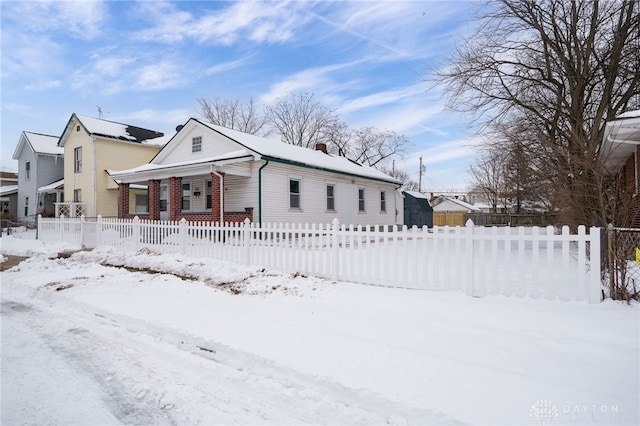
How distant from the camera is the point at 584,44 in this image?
43.3ft

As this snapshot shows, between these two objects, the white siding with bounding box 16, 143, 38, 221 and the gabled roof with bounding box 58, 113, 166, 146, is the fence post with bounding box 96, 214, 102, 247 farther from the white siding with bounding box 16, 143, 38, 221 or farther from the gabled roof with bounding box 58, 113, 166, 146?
the white siding with bounding box 16, 143, 38, 221

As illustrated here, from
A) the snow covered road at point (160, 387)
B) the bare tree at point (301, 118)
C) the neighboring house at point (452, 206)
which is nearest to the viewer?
the snow covered road at point (160, 387)

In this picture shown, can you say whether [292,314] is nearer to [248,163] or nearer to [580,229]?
[580,229]

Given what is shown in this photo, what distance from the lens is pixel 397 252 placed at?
240 inches

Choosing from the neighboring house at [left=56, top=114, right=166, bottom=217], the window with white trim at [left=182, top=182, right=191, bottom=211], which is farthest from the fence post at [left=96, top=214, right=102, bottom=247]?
the neighboring house at [left=56, top=114, right=166, bottom=217]

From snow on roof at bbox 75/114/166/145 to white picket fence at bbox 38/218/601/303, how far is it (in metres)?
13.0

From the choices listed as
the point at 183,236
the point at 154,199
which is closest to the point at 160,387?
the point at 183,236

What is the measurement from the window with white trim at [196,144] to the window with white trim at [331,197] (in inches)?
264

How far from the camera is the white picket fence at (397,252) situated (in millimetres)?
4957

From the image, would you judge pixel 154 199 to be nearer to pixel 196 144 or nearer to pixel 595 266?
pixel 196 144

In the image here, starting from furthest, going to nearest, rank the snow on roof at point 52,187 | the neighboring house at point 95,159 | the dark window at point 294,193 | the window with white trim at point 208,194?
the snow on roof at point 52,187, the neighboring house at point 95,159, the window with white trim at point 208,194, the dark window at point 294,193

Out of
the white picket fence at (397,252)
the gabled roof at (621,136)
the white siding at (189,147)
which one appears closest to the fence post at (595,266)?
the white picket fence at (397,252)

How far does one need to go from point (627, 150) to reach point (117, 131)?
88.9 feet

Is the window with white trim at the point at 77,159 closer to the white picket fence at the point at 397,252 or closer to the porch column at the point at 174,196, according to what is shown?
the porch column at the point at 174,196
